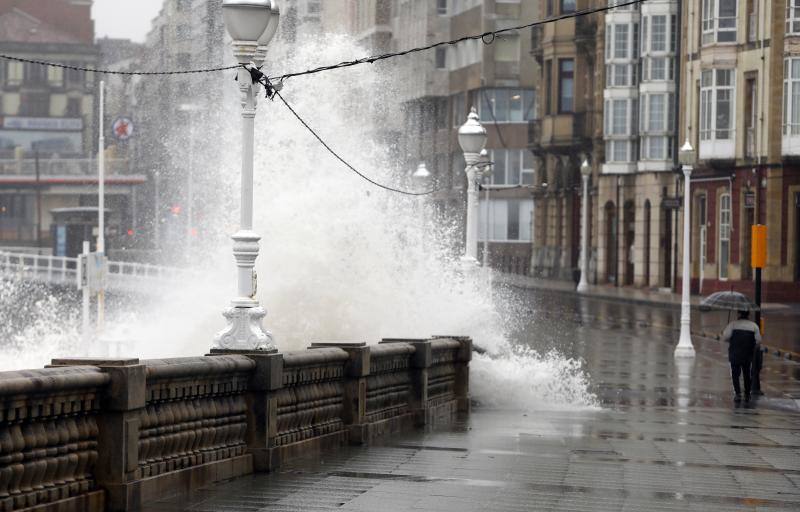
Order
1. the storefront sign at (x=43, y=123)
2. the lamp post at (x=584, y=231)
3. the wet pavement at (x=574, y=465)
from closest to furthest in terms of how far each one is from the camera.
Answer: the wet pavement at (x=574, y=465), the lamp post at (x=584, y=231), the storefront sign at (x=43, y=123)

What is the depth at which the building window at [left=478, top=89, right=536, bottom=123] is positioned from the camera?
103 metres

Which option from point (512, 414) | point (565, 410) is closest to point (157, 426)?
point (512, 414)

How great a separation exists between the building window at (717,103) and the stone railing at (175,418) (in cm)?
4767

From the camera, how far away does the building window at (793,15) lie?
58.8 metres

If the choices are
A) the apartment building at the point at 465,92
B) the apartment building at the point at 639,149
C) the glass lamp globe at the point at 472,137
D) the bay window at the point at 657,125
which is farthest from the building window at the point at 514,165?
the glass lamp globe at the point at 472,137

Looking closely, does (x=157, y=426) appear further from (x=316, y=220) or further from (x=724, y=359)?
(x=724, y=359)

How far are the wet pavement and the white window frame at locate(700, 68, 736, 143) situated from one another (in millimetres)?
37780

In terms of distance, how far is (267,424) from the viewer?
13.2m

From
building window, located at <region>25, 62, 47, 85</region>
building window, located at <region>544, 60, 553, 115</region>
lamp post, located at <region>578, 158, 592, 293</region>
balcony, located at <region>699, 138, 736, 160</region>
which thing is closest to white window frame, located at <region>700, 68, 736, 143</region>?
balcony, located at <region>699, 138, 736, 160</region>

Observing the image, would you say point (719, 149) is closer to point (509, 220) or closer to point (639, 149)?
point (639, 149)

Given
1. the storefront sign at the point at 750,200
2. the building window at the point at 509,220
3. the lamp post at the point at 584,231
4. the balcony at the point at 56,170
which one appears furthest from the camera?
the balcony at the point at 56,170

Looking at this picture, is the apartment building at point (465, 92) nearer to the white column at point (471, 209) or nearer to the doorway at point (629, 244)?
the doorway at point (629, 244)

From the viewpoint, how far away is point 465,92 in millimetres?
105688

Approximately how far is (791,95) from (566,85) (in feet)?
86.2
